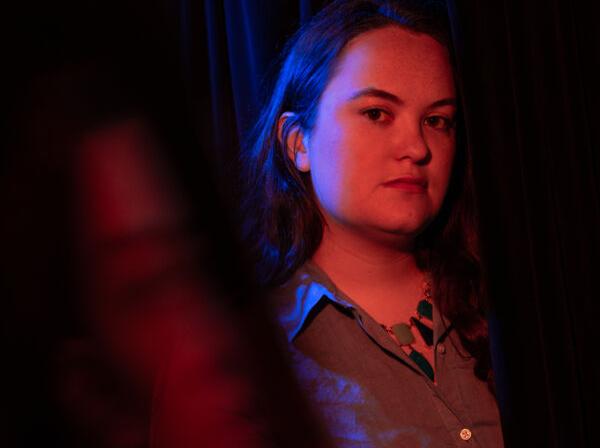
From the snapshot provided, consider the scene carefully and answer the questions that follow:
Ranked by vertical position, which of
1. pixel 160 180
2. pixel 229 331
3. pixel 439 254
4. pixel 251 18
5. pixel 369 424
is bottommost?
pixel 369 424

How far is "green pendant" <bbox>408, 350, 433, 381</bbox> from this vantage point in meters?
1.22

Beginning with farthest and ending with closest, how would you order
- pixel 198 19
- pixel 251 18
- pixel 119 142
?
pixel 198 19, pixel 251 18, pixel 119 142

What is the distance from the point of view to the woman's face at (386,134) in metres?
1.21

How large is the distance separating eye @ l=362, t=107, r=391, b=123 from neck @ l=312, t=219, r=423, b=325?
225 mm

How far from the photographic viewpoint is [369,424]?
3.77 feet

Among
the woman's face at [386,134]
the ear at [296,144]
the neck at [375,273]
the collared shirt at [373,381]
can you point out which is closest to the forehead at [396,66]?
the woman's face at [386,134]

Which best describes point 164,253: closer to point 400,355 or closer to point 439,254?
point 400,355

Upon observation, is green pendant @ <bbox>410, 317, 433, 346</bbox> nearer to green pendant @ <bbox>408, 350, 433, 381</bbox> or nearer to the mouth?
green pendant @ <bbox>408, 350, 433, 381</bbox>

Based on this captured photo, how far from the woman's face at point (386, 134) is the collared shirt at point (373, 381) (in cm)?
18

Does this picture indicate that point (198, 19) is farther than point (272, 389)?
Yes

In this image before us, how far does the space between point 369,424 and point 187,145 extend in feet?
2.72

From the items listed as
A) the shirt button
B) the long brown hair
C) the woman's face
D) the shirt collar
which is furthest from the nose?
the shirt button

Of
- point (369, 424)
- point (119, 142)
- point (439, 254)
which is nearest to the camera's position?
point (119, 142)

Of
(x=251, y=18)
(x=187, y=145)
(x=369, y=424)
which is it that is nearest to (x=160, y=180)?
(x=187, y=145)
